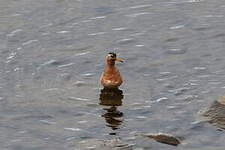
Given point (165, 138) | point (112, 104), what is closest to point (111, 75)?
point (112, 104)

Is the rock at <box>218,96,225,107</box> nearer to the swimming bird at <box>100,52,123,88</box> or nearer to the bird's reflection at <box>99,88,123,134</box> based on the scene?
the bird's reflection at <box>99,88,123,134</box>

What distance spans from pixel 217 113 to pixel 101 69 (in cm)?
555

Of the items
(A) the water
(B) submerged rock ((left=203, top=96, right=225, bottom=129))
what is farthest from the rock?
(A) the water

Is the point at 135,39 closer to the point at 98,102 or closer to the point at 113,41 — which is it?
the point at 113,41

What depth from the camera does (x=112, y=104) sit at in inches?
864

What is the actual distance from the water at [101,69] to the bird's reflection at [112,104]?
3cm

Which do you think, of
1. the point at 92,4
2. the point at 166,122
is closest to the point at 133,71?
the point at 166,122

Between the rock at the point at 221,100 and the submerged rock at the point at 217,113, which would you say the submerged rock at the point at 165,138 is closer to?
the submerged rock at the point at 217,113

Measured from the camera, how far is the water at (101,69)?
64.0ft

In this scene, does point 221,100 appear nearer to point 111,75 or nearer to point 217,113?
point 217,113

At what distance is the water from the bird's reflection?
0.11 feet

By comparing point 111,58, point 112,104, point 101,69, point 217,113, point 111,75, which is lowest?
point 112,104

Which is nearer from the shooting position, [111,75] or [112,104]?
[112,104]

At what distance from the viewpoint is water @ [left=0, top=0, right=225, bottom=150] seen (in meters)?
19.5
